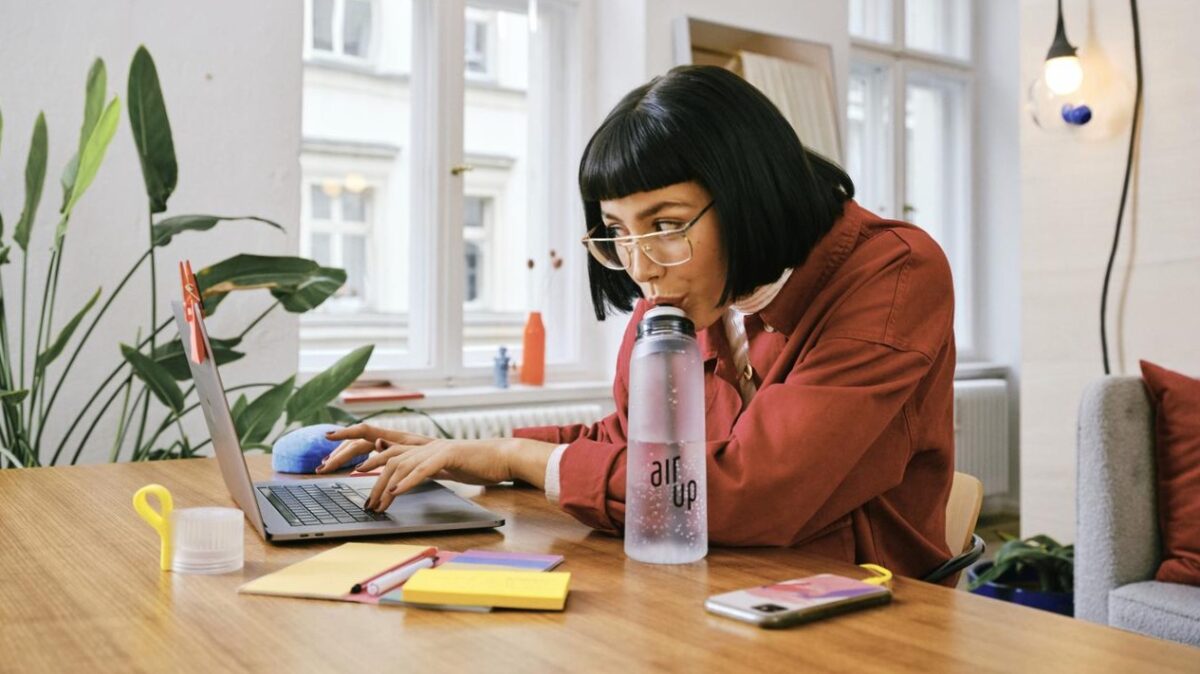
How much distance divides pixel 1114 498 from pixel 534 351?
193cm

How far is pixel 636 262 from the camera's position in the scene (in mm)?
1229

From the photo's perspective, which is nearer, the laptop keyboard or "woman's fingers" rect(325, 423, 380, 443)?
the laptop keyboard

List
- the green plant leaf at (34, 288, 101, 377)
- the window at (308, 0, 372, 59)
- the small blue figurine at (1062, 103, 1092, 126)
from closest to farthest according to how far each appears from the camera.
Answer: the green plant leaf at (34, 288, 101, 377) < the small blue figurine at (1062, 103, 1092, 126) < the window at (308, 0, 372, 59)

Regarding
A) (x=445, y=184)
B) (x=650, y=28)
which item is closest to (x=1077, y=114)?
(x=650, y=28)

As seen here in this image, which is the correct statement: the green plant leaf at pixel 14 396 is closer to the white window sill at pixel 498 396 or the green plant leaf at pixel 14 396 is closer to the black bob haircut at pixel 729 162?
the white window sill at pixel 498 396

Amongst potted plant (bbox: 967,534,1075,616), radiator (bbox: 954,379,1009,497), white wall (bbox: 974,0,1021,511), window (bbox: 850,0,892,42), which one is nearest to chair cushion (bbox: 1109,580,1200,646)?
potted plant (bbox: 967,534,1075,616)

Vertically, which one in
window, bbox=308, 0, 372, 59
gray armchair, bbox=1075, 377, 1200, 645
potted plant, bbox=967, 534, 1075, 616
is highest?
window, bbox=308, 0, 372, 59

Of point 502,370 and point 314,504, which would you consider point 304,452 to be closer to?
point 314,504

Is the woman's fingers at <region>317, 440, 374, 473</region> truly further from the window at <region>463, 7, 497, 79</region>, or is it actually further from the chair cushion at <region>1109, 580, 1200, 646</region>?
the window at <region>463, 7, 497, 79</region>

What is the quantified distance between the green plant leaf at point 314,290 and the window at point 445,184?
805 millimetres

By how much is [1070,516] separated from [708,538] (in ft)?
7.01

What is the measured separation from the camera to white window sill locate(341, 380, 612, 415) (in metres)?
3.21

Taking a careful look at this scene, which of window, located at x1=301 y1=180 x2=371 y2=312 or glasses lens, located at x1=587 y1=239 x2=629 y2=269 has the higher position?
window, located at x1=301 y1=180 x2=371 y2=312

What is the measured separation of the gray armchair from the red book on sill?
6.16 ft
